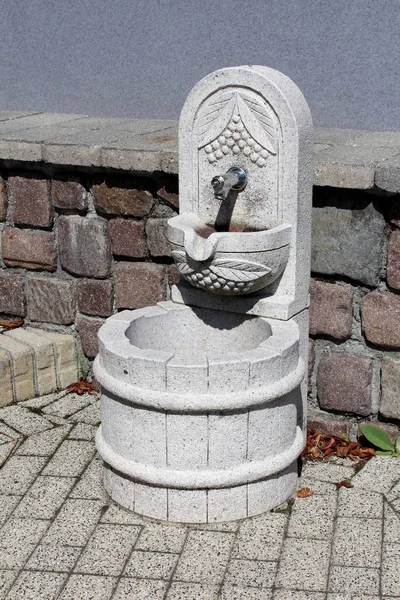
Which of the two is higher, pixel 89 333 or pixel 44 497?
pixel 89 333

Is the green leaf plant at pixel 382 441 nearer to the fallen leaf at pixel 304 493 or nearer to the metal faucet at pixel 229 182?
the fallen leaf at pixel 304 493

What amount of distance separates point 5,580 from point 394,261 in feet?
6.46

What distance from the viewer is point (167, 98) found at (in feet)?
17.3

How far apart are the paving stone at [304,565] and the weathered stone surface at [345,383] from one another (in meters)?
0.89

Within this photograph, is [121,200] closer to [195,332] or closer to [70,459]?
[195,332]

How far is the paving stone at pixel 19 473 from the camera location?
4.06 m

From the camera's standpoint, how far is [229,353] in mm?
3770

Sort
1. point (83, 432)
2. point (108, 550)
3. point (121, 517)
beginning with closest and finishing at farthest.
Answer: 1. point (108, 550)
2. point (121, 517)
3. point (83, 432)

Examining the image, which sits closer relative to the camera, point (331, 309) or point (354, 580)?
point (354, 580)

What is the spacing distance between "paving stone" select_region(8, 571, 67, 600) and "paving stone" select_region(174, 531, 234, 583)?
41 centimetres

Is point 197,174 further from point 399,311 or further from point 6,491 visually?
point 6,491

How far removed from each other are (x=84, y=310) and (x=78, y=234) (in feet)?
1.33

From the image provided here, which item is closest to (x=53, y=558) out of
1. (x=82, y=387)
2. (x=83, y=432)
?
(x=83, y=432)

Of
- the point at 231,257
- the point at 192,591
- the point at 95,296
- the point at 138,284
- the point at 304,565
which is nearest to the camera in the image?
the point at 192,591
